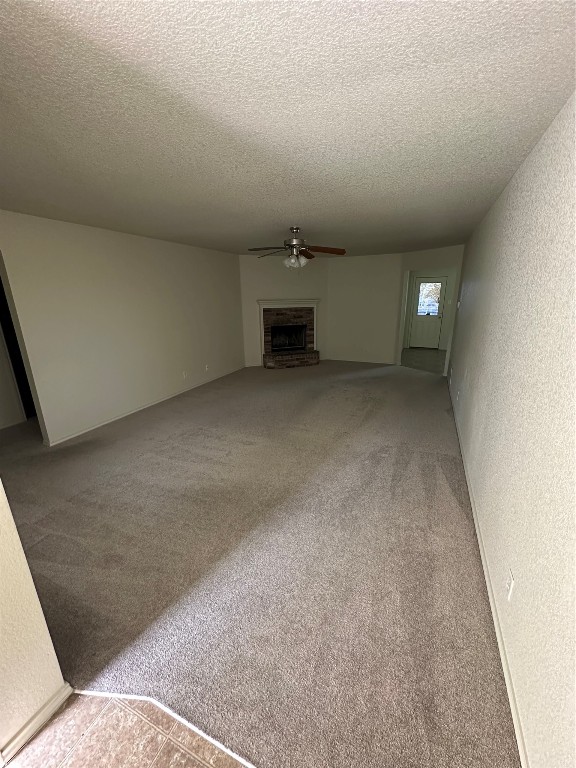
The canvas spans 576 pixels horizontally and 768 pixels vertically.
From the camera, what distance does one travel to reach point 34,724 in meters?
1.11

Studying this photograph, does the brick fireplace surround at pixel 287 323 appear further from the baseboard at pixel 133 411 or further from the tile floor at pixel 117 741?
the tile floor at pixel 117 741

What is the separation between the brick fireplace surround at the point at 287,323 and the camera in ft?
21.1

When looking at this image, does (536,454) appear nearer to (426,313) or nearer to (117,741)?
(117,741)

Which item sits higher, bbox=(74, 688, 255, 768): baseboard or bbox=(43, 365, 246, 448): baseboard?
bbox=(43, 365, 246, 448): baseboard

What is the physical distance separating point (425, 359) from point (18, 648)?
728cm

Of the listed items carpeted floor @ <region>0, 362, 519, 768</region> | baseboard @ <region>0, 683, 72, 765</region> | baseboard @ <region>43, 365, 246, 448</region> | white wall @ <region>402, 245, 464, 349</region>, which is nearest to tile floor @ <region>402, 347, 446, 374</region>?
white wall @ <region>402, 245, 464, 349</region>

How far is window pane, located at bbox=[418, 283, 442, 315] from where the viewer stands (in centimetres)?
797

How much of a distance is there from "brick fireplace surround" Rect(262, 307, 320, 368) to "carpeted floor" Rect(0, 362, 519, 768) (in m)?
3.32

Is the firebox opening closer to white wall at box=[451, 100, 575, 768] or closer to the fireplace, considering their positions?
the fireplace

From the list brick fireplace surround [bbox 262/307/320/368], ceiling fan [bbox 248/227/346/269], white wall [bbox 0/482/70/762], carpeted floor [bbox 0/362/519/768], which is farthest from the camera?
brick fireplace surround [bbox 262/307/320/368]

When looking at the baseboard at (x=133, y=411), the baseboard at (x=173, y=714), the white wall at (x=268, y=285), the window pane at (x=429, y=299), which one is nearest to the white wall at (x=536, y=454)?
the baseboard at (x=173, y=714)

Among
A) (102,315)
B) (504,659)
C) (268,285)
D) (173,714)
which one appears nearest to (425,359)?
(268,285)

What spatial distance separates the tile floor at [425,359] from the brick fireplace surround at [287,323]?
6.60ft

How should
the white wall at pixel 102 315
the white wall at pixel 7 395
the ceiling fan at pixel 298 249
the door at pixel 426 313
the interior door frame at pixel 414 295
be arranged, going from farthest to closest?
the door at pixel 426 313 → the interior door frame at pixel 414 295 → the white wall at pixel 7 395 → the ceiling fan at pixel 298 249 → the white wall at pixel 102 315
